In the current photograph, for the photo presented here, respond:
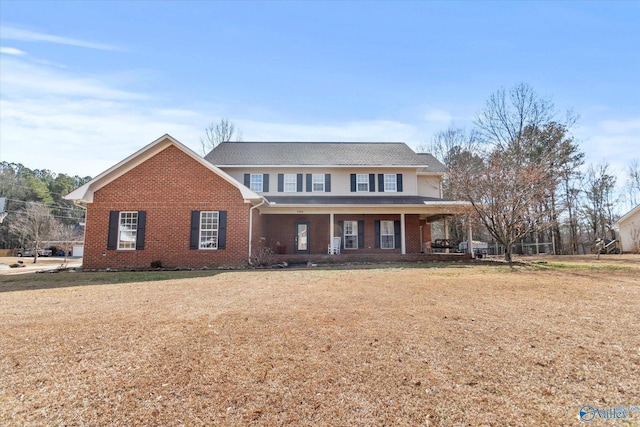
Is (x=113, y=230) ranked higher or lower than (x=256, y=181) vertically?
lower

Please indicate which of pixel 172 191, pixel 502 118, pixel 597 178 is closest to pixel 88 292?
pixel 172 191

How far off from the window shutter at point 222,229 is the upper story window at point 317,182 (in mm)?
6640

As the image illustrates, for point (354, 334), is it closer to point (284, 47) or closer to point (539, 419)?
point (539, 419)

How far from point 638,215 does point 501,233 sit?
15.5 m

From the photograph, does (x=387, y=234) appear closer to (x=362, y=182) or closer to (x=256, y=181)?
(x=362, y=182)

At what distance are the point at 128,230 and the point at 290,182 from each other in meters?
8.90

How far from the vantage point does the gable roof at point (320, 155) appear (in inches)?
773

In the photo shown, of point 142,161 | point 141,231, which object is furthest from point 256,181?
point 141,231

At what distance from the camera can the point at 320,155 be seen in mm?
20672

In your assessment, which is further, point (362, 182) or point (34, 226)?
point (34, 226)

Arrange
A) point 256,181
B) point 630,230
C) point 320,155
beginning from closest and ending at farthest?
point 256,181 → point 320,155 → point 630,230

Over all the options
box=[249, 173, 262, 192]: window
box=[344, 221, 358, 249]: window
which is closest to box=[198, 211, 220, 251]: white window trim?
box=[249, 173, 262, 192]: window

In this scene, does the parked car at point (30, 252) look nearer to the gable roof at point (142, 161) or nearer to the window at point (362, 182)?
the gable roof at point (142, 161)

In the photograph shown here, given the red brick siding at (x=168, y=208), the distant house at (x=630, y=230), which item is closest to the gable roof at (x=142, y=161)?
the red brick siding at (x=168, y=208)
